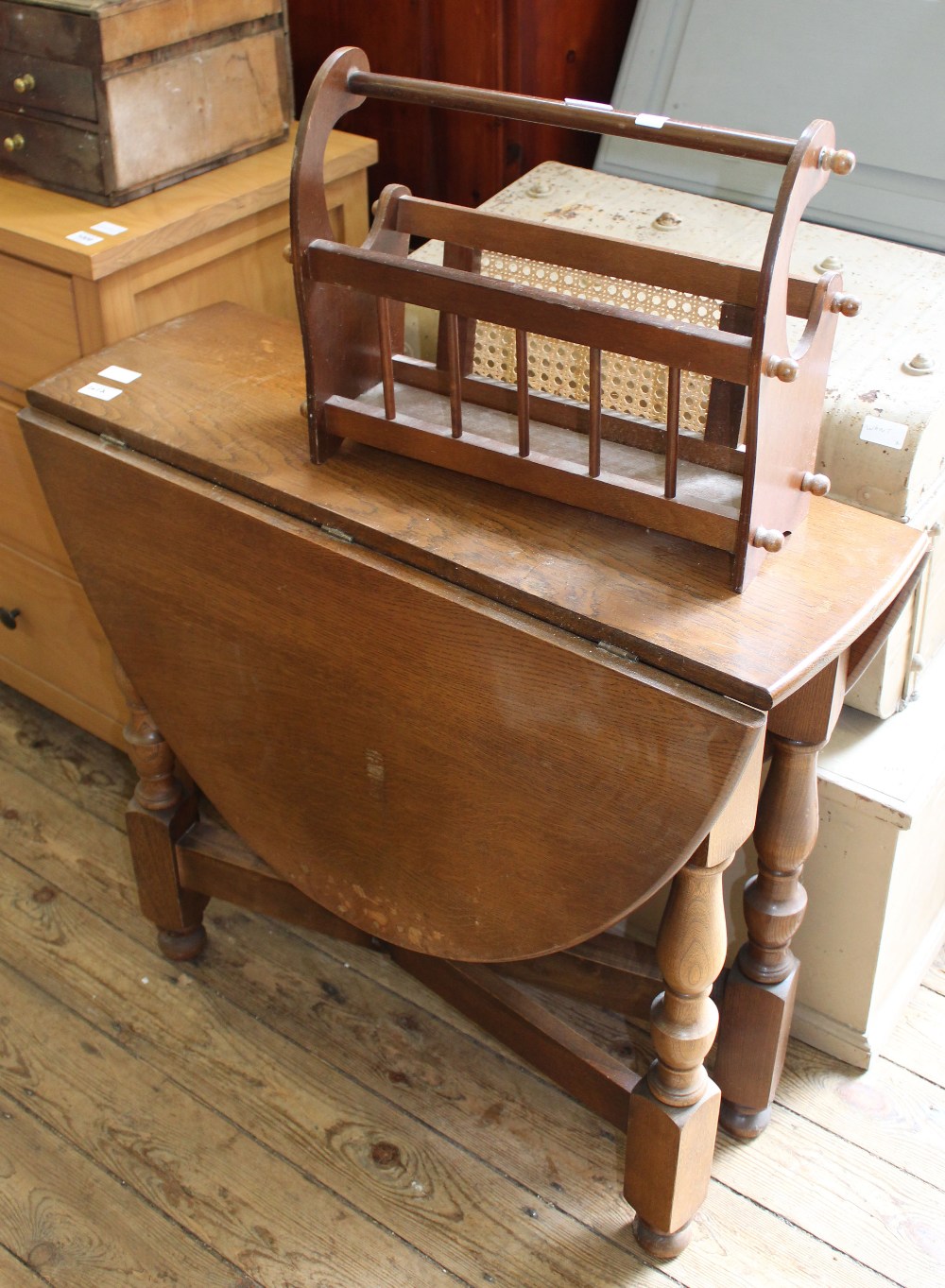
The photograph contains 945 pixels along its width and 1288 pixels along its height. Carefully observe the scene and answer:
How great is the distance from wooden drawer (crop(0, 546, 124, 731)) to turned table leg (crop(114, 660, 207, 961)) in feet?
1.24

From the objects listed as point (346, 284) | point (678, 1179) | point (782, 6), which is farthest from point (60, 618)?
point (782, 6)

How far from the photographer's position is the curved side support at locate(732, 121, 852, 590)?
3.27ft

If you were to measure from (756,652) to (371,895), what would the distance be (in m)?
0.60

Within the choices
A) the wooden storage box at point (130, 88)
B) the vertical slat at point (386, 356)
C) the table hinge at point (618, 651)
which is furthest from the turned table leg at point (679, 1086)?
the wooden storage box at point (130, 88)

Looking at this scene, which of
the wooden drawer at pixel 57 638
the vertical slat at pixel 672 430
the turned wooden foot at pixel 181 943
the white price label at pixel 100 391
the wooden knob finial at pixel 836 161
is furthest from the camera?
the wooden drawer at pixel 57 638

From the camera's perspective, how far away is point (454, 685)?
1265 mm

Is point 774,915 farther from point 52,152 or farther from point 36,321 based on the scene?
point 52,152

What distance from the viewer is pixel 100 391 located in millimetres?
1507

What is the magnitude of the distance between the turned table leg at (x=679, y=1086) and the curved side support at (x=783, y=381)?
1.08ft

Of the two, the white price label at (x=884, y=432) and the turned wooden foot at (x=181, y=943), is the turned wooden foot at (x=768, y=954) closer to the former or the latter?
the white price label at (x=884, y=432)

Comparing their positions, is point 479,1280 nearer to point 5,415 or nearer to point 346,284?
point 346,284

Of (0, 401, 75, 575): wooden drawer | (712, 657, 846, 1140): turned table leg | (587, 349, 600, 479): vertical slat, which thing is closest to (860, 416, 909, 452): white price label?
(712, 657, 846, 1140): turned table leg

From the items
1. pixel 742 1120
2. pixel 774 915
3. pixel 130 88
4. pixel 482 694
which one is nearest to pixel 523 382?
pixel 482 694

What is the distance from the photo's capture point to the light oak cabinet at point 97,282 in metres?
1.67
